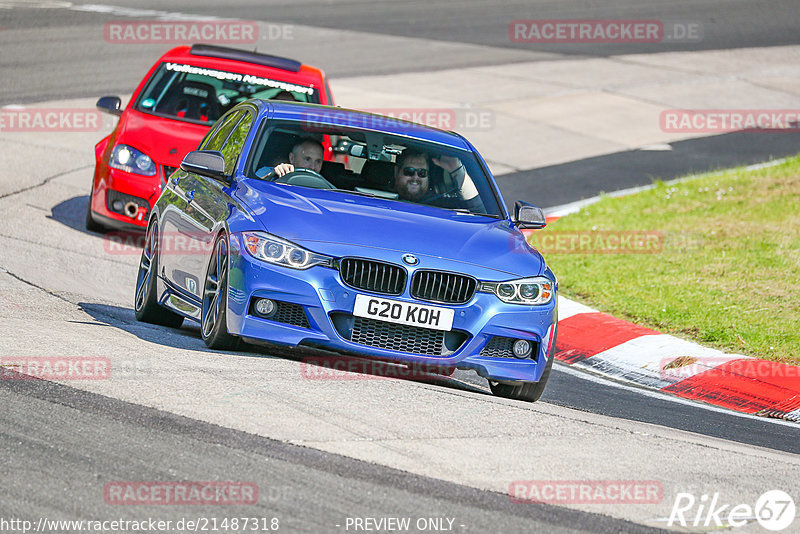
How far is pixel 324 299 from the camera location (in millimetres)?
7340

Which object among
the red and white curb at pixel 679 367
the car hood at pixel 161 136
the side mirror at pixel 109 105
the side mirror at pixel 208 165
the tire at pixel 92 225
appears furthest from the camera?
the side mirror at pixel 109 105

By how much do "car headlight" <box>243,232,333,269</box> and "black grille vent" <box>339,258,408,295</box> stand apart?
119 mm

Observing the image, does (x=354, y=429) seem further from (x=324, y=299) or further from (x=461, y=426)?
(x=324, y=299)

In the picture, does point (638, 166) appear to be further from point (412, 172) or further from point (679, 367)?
point (412, 172)

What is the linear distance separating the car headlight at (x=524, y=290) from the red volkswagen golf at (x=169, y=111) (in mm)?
5264

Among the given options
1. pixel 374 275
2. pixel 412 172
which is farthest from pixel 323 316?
pixel 412 172

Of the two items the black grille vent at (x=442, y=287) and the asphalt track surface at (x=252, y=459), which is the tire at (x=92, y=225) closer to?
the asphalt track surface at (x=252, y=459)

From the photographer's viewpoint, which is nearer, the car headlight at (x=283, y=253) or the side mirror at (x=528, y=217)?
the car headlight at (x=283, y=253)

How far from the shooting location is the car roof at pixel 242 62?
44.3ft

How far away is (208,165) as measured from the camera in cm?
845

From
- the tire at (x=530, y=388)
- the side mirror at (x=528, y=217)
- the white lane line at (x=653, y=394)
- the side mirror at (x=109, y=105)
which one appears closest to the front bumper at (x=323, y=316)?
the tire at (x=530, y=388)

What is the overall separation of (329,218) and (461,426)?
5.65 ft

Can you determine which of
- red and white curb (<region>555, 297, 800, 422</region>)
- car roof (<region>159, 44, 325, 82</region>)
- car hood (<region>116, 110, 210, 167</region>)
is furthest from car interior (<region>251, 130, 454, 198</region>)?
car roof (<region>159, 44, 325, 82</region>)

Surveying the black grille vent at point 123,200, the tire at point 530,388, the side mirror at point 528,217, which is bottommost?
the tire at point 530,388
